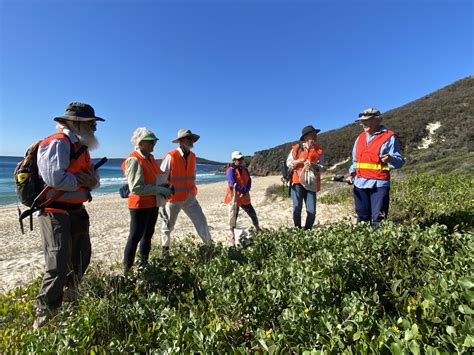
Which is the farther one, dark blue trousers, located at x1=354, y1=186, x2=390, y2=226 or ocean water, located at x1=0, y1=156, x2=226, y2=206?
ocean water, located at x1=0, y1=156, x2=226, y2=206

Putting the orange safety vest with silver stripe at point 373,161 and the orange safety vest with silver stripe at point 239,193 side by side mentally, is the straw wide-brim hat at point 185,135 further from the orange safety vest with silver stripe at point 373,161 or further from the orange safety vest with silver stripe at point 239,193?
the orange safety vest with silver stripe at point 373,161

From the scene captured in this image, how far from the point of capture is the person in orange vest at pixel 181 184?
4855 mm

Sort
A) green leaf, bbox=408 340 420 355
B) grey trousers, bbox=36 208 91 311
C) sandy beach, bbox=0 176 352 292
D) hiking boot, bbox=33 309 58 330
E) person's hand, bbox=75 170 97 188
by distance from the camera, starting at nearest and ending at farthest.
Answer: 1. green leaf, bbox=408 340 420 355
2. hiking boot, bbox=33 309 58 330
3. grey trousers, bbox=36 208 91 311
4. person's hand, bbox=75 170 97 188
5. sandy beach, bbox=0 176 352 292

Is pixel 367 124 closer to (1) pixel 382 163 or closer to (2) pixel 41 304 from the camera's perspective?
(1) pixel 382 163

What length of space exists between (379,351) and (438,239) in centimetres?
177

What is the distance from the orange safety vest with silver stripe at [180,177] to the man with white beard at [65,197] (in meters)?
1.69

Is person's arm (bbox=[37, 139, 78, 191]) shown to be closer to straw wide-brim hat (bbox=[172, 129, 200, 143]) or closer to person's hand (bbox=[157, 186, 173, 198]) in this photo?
person's hand (bbox=[157, 186, 173, 198])

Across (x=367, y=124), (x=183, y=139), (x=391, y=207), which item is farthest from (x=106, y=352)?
(x=391, y=207)

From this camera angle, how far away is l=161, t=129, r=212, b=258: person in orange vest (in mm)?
4855

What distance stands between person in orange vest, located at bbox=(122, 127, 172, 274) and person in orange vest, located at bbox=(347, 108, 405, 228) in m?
2.71

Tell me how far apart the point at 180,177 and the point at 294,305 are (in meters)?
3.31

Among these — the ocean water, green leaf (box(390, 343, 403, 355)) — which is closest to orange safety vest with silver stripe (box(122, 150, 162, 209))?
green leaf (box(390, 343, 403, 355))

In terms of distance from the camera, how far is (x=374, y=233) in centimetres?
312

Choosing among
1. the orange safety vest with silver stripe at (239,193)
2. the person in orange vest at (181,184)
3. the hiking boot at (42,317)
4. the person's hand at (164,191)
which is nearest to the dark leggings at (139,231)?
the person's hand at (164,191)
